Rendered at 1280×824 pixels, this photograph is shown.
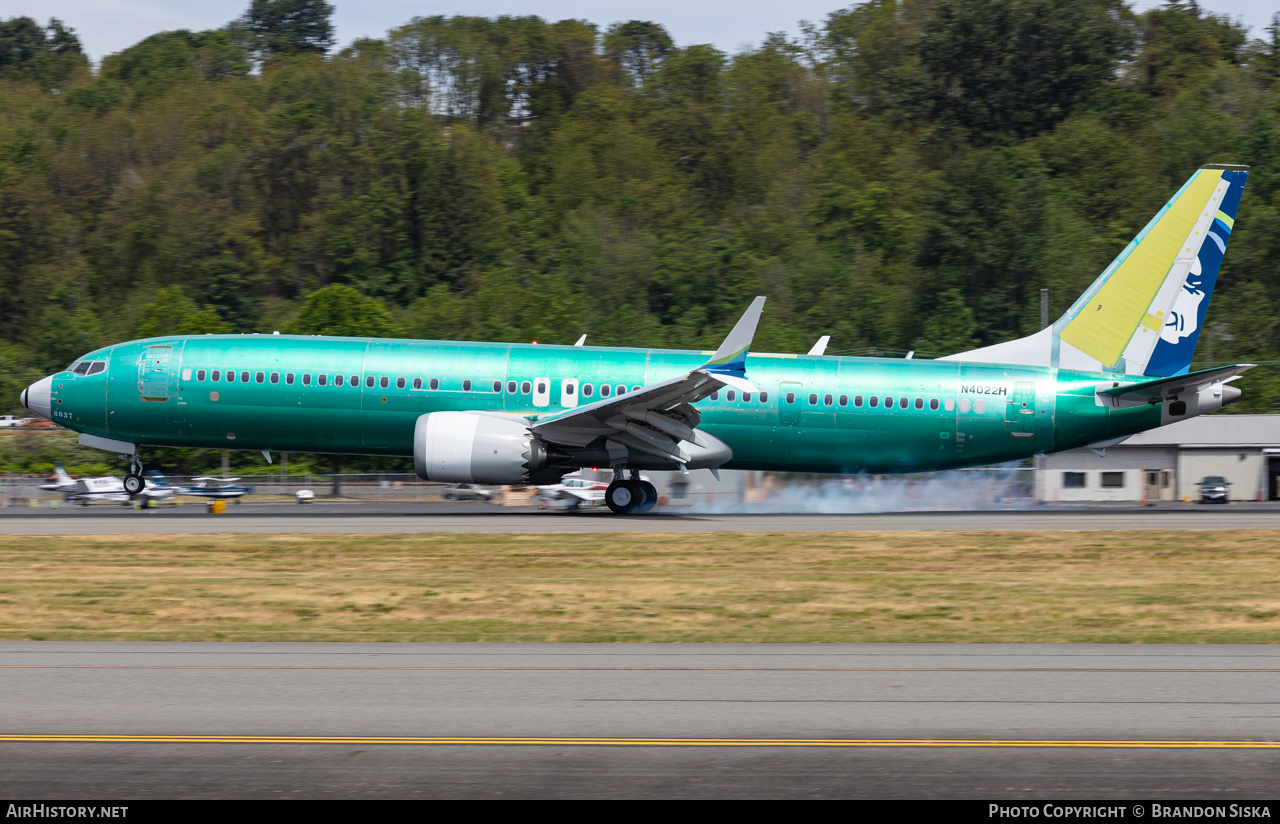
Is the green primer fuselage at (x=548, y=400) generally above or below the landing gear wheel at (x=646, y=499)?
above

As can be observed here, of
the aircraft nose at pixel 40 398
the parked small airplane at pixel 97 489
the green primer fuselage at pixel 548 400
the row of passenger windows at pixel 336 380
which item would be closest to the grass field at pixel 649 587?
the green primer fuselage at pixel 548 400

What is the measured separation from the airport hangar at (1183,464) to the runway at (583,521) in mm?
14565

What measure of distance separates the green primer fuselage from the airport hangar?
17.7 metres

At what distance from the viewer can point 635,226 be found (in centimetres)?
9425

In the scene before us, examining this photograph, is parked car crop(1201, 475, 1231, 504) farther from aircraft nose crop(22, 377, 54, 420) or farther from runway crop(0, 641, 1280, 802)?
aircraft nose crop(22, 377, 54, 420)

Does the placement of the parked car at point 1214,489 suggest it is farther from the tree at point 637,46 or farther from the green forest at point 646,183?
the tree at point 637,46

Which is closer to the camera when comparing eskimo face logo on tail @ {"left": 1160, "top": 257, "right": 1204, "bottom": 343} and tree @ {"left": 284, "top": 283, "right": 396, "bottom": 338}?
eskimo face logo on tail @ {"left": 1160, "top": 257, "right": 1204, "bottom": 343}

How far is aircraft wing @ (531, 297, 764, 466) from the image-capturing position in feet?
96.7

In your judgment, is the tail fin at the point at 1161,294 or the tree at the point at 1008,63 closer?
the tail fin at the point at 1161,294

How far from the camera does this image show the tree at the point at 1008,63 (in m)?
102

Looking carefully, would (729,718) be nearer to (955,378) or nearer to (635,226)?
(955,378)

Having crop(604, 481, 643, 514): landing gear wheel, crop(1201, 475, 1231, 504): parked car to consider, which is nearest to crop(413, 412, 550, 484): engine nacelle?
crop(604, 481, 643, 514): landing gear wheel

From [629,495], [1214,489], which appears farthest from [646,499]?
[1214,489]

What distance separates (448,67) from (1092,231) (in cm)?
5964
